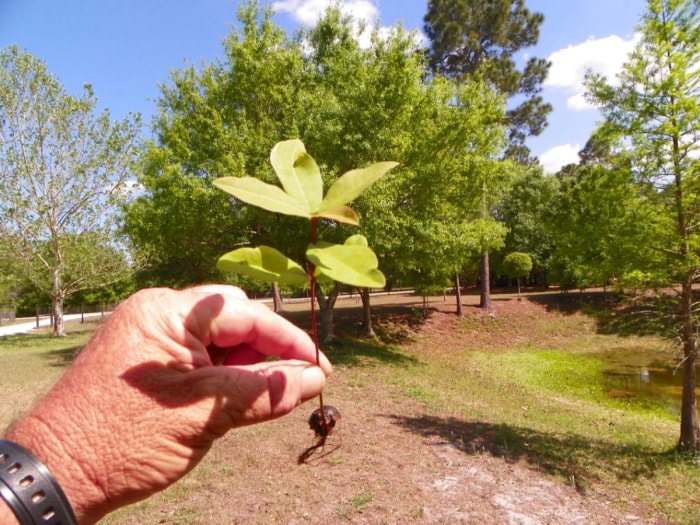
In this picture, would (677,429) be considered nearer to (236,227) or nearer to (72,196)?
(236,227)

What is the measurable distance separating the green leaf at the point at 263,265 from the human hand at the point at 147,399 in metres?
0.38

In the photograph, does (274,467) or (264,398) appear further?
(274,467)

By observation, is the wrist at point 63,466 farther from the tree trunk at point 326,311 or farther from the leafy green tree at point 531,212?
the leafy green tree at point 531,212

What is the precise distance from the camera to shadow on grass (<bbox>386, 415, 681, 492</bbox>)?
19.9ft

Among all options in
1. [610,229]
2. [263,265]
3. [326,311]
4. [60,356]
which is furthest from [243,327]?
[60,356]

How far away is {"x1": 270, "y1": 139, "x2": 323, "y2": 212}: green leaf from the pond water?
Answer: 1116cm

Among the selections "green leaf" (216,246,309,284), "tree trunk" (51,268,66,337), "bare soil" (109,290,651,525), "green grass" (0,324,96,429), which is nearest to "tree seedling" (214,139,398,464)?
"green leaf" (216,246,309,284)

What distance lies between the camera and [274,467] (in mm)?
5527

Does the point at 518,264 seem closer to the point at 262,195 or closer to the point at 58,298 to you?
the point at 58,298

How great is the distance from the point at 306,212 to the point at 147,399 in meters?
0.69

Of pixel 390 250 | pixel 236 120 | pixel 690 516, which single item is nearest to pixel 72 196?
pixel 236 120

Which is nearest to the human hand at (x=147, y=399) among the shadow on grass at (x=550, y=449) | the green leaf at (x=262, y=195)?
the green leaf at (x=262, y=195)

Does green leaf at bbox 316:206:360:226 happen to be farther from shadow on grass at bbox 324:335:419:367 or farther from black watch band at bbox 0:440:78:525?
shadow on grass at bbox 324:335:419:367

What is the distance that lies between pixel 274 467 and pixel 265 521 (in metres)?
1.19
